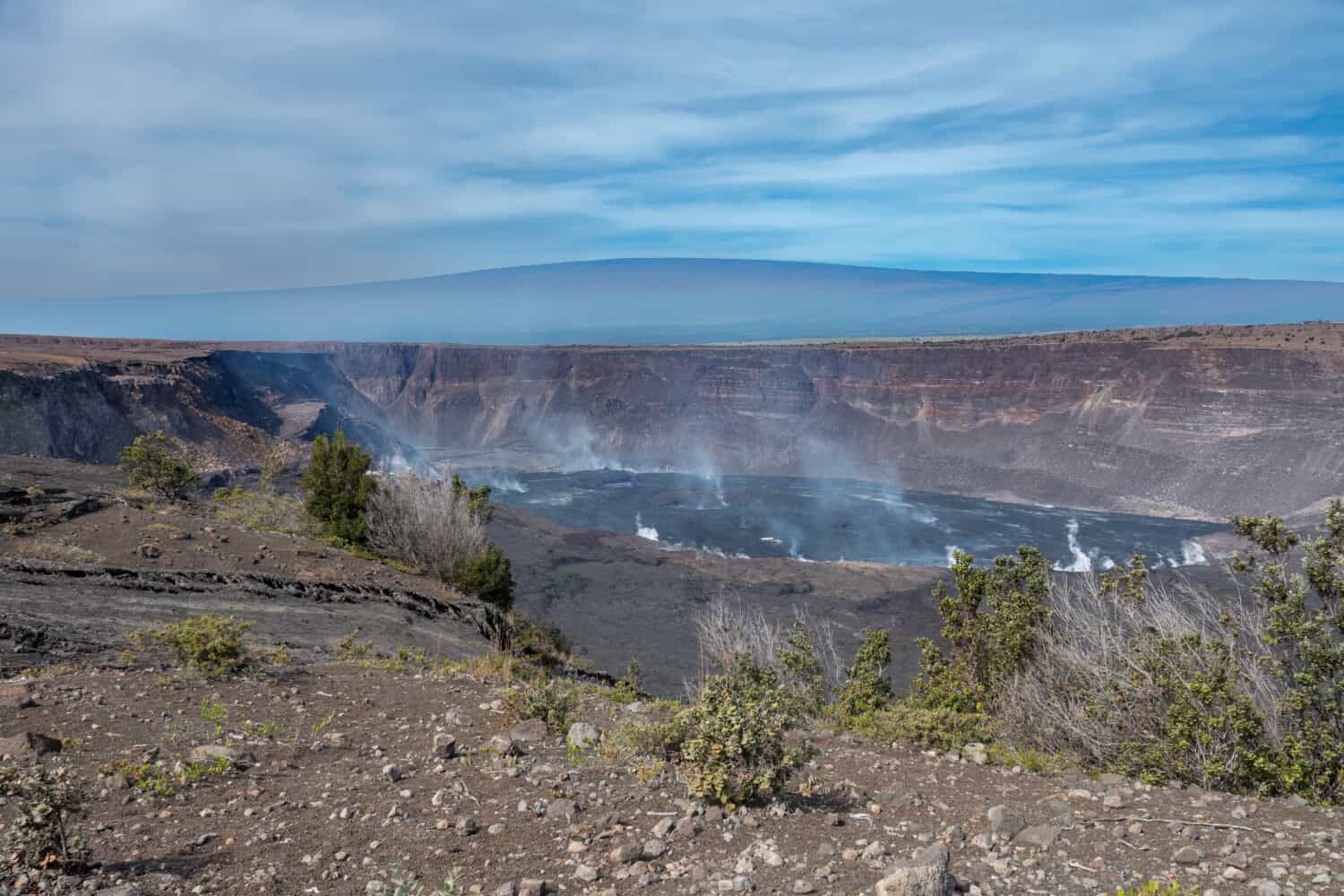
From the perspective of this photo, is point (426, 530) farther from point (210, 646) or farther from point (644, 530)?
point (644, 530)

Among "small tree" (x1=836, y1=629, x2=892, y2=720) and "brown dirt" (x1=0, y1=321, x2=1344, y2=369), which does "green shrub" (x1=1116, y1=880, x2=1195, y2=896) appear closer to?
"small tree" (x1=836, y1=629, x2=892, y2=720)

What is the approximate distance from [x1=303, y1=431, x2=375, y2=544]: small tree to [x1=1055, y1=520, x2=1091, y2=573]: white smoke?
1362 inches

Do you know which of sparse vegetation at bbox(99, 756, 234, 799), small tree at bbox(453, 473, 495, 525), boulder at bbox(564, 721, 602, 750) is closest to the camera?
sparse vegetation at bbox(99, 756, 234, 799)

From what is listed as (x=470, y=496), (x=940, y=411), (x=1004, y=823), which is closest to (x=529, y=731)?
(x=1004, y=823)

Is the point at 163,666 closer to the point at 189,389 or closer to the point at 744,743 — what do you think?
the point at 744,743

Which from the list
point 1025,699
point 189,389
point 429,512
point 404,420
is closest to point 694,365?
point 404,420

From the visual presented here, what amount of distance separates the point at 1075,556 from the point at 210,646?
48901mm

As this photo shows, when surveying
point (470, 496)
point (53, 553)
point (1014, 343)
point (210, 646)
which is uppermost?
point (1014, 343)

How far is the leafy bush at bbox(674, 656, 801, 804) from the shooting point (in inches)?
207

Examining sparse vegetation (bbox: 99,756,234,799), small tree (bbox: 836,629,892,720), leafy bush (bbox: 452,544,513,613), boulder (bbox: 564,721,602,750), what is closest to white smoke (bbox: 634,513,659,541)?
leafy bush (bbox: 452,544,513,613)

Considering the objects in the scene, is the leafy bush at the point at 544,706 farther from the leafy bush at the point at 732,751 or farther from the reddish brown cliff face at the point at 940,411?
the reddish brown cliff face at the point at 940,411

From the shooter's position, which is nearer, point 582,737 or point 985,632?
point 582,737

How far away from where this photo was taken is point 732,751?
5270 millimetres

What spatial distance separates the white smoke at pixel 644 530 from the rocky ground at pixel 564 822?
45194mm
